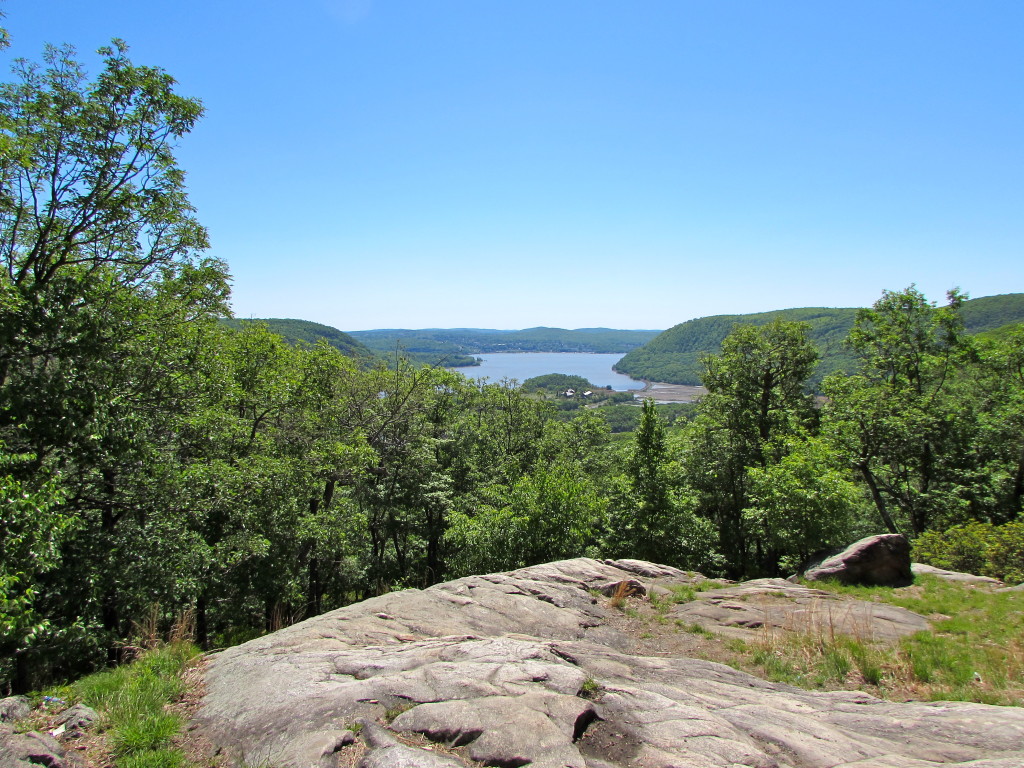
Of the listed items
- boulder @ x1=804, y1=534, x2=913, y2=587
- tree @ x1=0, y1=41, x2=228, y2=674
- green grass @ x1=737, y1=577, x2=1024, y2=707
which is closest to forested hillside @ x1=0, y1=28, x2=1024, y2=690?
tree @ x1=0, y1=41, x2=228, y2=674

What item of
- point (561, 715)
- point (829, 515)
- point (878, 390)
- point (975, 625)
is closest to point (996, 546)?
point (829, 515)

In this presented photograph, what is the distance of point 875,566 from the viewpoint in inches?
564

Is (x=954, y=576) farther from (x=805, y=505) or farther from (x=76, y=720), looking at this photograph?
(x=76, y=720)

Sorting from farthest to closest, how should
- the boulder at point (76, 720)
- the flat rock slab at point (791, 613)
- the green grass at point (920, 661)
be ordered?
the flat rock slab at point (791, 613)
the green grass at point (920, 661)
the boulder at point (76, 720)

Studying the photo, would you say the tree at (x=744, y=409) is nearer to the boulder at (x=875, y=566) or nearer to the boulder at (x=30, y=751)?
the boulder at (x=875, y=566)

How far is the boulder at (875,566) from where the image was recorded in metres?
14.2

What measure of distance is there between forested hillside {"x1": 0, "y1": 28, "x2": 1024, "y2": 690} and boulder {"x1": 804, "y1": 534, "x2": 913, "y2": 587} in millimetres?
3519

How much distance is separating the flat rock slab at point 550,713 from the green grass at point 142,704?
440 mm

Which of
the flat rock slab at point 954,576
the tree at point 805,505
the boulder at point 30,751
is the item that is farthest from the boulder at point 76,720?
the tree at point 805,505

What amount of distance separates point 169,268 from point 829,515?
22.4 meters

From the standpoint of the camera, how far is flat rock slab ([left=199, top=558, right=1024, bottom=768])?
4562 mm

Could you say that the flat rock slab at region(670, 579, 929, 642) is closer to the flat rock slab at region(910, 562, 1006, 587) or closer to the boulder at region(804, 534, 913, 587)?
the boulder at region(804, 534, 913, 587)

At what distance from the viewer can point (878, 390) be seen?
24.6m

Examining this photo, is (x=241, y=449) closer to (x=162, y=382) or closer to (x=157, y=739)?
(x=162, y=382)
